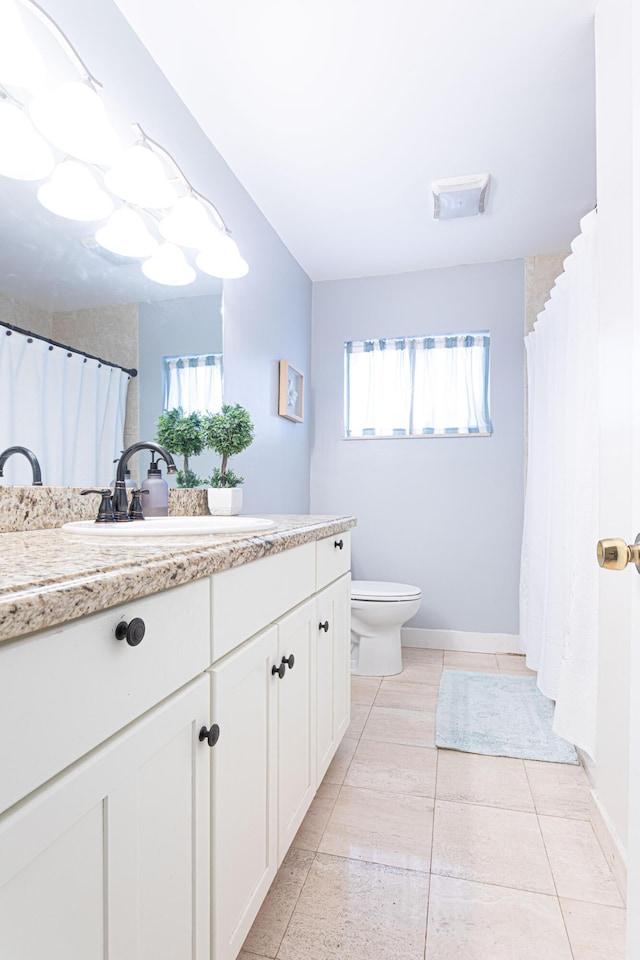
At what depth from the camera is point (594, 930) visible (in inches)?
45.9

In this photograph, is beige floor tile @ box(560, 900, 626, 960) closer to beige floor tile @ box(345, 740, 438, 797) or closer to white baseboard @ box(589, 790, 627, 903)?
white baseboard @ box(589, 790, 627, 903)

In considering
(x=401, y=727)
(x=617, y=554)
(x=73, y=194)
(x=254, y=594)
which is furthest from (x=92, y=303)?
(x=401, y=727)

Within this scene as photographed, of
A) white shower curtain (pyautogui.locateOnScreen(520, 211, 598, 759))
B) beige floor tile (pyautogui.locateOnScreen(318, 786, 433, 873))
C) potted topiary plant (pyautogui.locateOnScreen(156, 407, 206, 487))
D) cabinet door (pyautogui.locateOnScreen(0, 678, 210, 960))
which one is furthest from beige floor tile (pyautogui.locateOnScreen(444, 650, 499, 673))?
cabinet door (pyautogui.locateOnScreen(0, 678, 210, 960))

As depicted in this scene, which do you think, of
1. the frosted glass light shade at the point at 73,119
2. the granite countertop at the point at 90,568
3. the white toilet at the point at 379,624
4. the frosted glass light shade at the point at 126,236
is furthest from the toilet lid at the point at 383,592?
the frosted glass light shade at the point at 73,119

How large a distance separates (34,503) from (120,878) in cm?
84

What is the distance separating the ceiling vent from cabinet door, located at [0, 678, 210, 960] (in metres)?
2.32

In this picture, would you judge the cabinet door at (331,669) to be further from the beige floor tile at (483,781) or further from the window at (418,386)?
the window at (418,386)

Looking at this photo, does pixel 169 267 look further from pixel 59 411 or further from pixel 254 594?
pixel 254 594

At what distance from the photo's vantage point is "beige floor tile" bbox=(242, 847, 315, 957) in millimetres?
1132

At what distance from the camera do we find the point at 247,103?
1.89 meters

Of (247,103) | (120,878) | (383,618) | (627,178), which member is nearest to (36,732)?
(120,878)

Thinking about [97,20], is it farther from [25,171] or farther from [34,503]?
[34,503]

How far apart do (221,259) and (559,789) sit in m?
2.13

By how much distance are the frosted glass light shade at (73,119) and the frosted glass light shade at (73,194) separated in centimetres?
4
